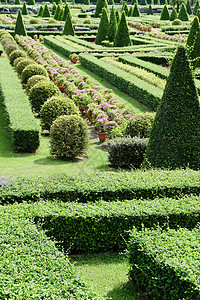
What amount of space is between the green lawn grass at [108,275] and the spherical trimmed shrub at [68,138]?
16.0 ft

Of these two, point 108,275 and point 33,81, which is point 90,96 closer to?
point 33,81

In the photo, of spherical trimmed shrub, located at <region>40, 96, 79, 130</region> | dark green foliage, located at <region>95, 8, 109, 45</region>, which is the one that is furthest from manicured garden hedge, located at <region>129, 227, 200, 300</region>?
dark green foliage, located at <region>95, 8, 109, 45</region>

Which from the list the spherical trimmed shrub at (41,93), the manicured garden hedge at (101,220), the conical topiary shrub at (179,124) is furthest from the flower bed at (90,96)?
the manicured garden hedge at (101,220)

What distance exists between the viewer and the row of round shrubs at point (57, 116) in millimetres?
11094

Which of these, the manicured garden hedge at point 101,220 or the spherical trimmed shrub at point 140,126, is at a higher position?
the spherical trimmed shrub at point 140,126

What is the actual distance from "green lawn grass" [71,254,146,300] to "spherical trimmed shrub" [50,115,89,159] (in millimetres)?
4891

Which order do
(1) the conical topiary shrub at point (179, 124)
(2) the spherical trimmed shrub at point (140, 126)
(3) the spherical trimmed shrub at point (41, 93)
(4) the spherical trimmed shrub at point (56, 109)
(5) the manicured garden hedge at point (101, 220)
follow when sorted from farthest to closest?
(3) the spherical trimmed shrub at point (41, 93) < (4) the spherical trimmed shrub at point (56, 109) < (2) the spherical trimmed shrub at point (140, 126) < (1) the conical topiary shrub at point (179, 124) < (5) the manicured garden hedge at point (101, 220)

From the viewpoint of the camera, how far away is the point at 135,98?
1769 centimetres

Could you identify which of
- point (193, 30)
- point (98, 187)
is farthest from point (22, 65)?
point (98, 187)

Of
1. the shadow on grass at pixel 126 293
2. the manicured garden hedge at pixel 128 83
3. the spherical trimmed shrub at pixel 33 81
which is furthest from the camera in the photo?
the spherical trimmed shrub at pixel 33 81

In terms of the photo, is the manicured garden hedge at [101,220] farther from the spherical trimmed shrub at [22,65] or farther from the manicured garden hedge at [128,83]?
the spherical trimmed shrub at [22,65]

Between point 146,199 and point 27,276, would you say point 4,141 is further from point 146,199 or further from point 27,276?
point 27,276

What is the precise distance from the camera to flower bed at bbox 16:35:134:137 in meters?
13.2

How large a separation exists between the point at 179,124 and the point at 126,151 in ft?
6.68
